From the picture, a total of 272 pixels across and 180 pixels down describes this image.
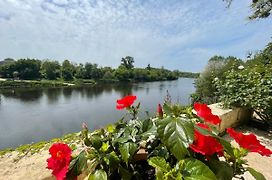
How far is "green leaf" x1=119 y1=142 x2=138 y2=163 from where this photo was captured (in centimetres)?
66

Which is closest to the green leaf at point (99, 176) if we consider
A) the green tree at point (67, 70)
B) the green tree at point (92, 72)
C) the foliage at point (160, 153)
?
the foliage at point (160, 153)

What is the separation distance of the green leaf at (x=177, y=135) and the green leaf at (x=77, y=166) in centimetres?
25

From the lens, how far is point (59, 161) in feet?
2.05

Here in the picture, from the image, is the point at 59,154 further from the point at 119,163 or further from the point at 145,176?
the point at 145,176

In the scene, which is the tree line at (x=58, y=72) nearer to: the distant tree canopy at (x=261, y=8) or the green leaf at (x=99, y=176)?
the distant tree canopy at (x=261, y=8)

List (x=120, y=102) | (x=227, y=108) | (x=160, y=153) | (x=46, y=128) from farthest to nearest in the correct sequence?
1. (x=46, y=128)
2. (x=227, y=108)
3. (x=120, y=102)
4. (x=160, y=153)

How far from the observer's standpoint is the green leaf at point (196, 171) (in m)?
0.53

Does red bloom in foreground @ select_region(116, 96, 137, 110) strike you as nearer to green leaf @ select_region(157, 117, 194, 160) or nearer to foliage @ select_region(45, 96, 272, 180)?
foliage @ select_region(45, 96, 272, 180)

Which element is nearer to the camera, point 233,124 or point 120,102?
point 120,102

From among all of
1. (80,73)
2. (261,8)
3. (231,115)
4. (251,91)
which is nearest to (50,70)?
(80,73)

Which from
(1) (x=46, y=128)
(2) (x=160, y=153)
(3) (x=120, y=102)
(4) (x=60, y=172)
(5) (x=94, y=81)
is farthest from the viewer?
(5) (x=94, y=81)

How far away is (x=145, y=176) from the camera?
774 mm

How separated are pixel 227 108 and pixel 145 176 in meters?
3.42

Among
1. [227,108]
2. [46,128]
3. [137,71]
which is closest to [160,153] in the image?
[227,108]
